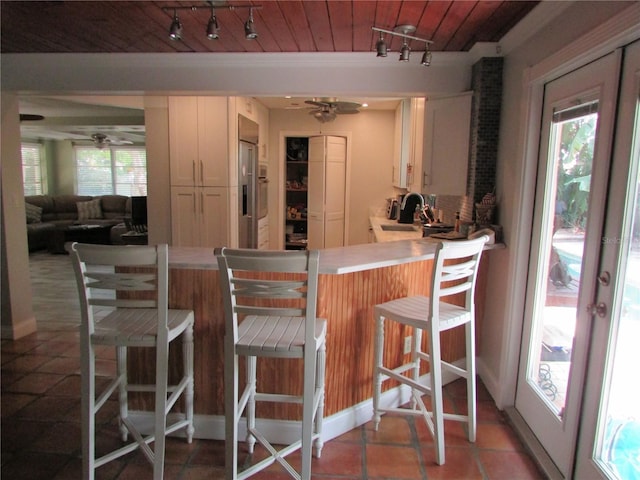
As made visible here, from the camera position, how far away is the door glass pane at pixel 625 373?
4.90 ft

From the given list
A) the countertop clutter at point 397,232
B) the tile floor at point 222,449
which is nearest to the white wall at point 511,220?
the tile floor at point 222,449

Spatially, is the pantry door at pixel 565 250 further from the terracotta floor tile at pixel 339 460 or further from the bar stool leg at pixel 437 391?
the terracotta floor tile at pixel 339 460

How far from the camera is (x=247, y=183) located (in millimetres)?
4582

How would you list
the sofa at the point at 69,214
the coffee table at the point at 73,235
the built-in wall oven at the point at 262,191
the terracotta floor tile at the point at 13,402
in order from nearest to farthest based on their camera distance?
the terracotta floor tile at the point at 13,402, the built-in wall oven at the point at 262,191, the coffee table at the point at 73,235, the sofa at the point at 69,214

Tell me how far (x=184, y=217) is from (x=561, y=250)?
11.1 feet

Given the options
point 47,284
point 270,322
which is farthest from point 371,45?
point 47,284

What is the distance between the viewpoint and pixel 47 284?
5.40m

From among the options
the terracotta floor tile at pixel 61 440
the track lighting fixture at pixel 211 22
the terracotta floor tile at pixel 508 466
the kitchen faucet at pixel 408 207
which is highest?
the track lighting fixture at pixel 211 22

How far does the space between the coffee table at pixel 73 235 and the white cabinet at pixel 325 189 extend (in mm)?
4463

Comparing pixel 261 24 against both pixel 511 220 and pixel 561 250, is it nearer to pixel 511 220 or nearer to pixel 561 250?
pixel 511 220

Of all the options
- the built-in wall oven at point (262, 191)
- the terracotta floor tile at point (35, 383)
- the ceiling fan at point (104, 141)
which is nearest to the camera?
the terracotta floor tile at point (35, 383)

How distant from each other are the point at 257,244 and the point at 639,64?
4078mm

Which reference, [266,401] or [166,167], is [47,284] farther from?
[266,401]

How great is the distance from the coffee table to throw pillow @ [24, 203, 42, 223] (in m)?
0.57
